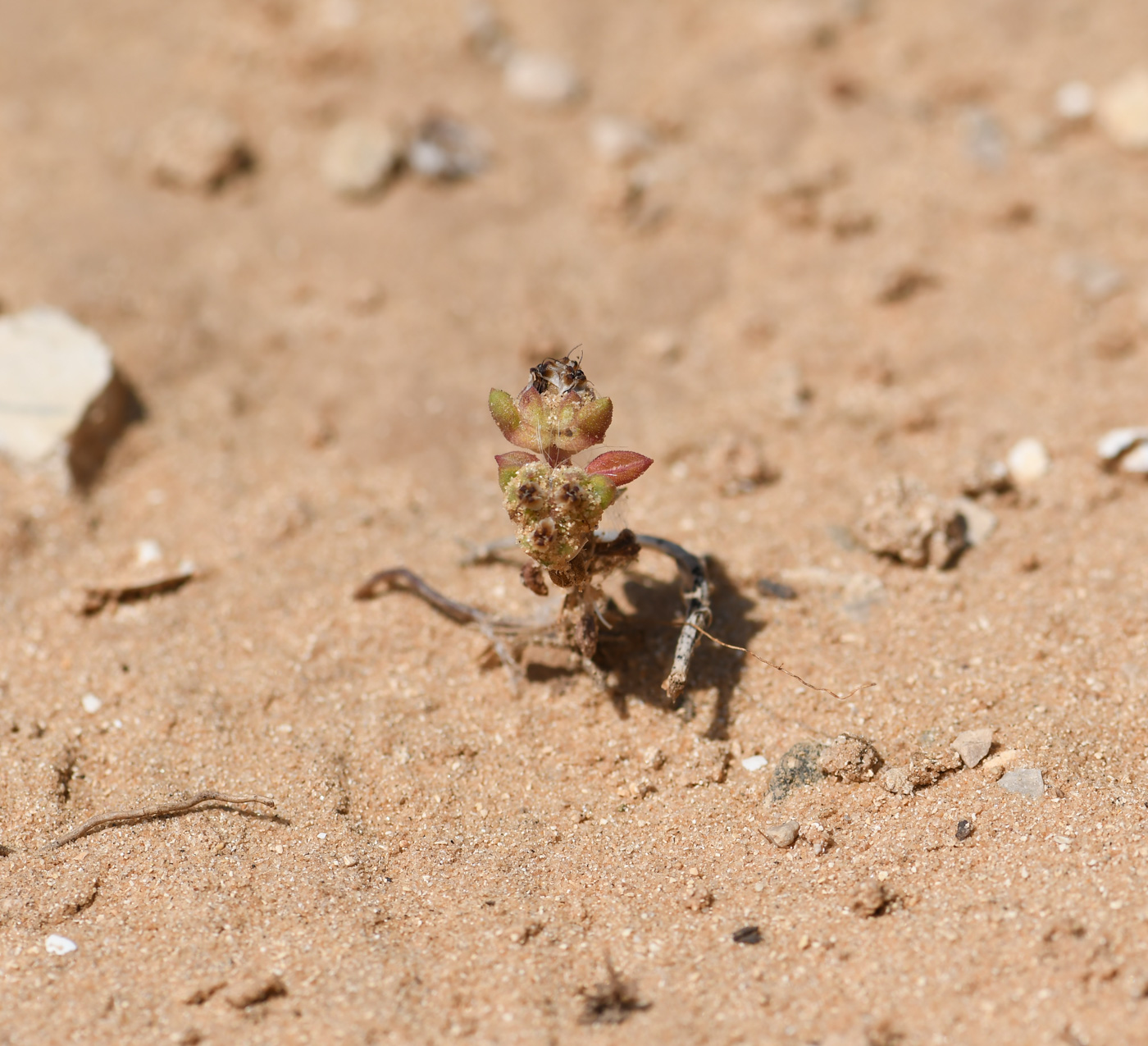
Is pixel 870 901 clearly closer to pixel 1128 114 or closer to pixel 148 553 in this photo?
pixel 148 553

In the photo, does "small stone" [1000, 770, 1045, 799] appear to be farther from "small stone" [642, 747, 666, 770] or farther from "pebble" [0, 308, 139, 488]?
"pebble" [0, 308, 139, 488]

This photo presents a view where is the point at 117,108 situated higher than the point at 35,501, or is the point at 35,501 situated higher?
the point at 117,108

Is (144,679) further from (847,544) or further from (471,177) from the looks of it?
(471,177)

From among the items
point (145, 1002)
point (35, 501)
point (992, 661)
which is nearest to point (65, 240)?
point (35, 501)

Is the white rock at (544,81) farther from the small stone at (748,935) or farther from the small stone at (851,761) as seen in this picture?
the small stone at (748,935)

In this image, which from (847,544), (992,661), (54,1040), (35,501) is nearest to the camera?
(54,1040)

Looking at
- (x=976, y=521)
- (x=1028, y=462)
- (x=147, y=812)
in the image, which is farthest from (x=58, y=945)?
(x=1028, y=462)

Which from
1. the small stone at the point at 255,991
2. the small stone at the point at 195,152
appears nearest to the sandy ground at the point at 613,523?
the small stone at the point at 255,991
